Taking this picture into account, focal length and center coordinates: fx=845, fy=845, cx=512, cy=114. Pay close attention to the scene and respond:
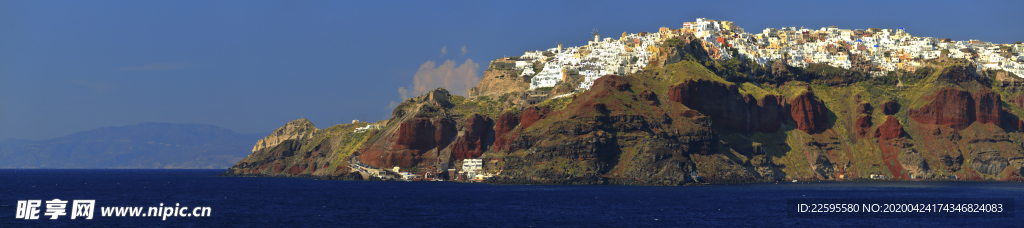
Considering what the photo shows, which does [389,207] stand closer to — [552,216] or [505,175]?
[552,216]

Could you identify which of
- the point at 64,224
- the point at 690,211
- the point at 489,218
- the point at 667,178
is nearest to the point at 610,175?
the point at 667,178

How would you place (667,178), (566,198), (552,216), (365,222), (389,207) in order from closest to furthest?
(365,222), (552,216), (389,207), (566,198), (667,178)

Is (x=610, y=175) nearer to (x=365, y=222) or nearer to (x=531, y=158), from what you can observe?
(x=531, y=158)

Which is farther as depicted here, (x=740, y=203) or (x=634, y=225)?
(x=740, y=203)

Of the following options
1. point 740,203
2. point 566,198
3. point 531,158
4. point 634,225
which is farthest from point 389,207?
point 531,158

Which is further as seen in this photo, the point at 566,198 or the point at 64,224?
the point at 566,198

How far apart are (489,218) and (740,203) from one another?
147ft

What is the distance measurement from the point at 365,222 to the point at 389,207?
2188 centimetres

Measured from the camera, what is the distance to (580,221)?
10425cm

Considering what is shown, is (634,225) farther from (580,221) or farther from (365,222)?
(365,222)

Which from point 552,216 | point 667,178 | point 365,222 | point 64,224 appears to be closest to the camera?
point 64,224

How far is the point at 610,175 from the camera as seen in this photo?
623 feet

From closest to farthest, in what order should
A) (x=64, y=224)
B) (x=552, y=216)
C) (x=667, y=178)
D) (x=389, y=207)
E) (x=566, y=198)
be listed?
(x=64, y=224)
(x=552, y=216)
(x=389, y=207)
(x=566, y=198)
(x=667, y=178)

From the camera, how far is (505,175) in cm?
19688
